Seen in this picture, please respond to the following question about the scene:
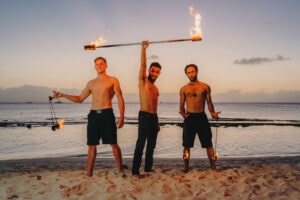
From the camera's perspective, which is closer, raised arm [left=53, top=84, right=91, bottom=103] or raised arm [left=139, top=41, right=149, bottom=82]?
raised arm [left=139, top=41, right=149, bottom=82]

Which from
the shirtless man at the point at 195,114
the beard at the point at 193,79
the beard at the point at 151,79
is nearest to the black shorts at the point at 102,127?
the beard at the point at 151,79

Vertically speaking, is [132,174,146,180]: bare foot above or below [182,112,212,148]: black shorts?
below

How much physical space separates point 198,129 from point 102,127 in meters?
2.25

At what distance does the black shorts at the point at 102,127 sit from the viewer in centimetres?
688

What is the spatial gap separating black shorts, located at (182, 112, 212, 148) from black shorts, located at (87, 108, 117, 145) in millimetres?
1719

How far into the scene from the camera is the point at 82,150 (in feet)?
51.1

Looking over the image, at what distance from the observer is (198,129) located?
7238 mm

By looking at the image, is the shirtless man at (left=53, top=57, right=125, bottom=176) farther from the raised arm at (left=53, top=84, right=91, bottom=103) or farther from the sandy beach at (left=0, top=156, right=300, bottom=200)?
the sandy beach at (left=0, top=156, right=300, bottom=200)

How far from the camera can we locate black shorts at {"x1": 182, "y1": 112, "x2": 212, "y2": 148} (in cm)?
721

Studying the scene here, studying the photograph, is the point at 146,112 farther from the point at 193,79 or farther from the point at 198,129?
the point at 193,79

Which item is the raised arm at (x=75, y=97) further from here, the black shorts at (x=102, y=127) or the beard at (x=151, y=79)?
the beard at (x=151, y=79)

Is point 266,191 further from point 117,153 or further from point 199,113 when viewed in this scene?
point 117,153

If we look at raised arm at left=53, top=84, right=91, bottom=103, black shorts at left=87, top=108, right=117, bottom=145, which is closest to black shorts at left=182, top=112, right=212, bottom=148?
black shorts at left=87, top=108, right=117, bottom=145

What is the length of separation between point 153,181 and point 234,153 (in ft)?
30.0
